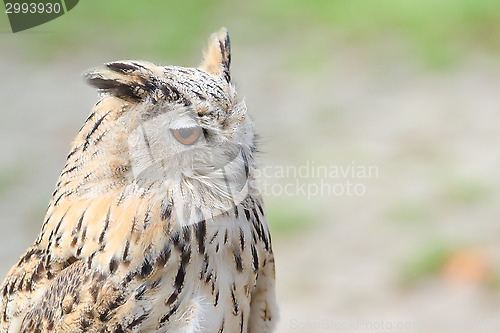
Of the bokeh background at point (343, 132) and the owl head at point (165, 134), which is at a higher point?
the owl head at point (165, 134)

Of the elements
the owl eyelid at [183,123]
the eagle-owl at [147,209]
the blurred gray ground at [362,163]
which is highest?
the owl eyelid at [183,123]

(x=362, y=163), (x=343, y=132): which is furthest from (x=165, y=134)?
(x=343, y=132)

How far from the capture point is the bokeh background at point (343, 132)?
3.97 m

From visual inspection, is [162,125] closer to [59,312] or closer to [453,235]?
[59,312]

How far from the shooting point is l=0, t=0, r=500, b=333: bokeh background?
3.97 meters

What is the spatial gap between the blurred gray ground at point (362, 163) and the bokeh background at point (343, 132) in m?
0.01

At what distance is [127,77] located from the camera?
6.19ft

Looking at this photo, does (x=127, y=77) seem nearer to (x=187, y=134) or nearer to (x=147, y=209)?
(x=187, y=134)

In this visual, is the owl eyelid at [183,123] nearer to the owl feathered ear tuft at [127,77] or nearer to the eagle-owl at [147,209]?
the eagle-owl at [147,209]

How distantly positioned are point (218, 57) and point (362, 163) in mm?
2802

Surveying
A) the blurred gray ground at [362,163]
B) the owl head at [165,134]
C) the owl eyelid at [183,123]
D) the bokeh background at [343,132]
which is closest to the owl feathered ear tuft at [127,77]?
the owl head at [165,134]

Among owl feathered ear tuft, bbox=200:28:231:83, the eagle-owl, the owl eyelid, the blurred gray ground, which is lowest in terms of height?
the blurred gray ground

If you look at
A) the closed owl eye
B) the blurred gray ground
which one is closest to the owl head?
the closed owl eye

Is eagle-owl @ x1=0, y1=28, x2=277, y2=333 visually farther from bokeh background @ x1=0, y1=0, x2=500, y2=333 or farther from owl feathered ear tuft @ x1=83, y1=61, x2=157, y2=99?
bokeh background @ x1=0, y1=0, x2=500, y2=333
